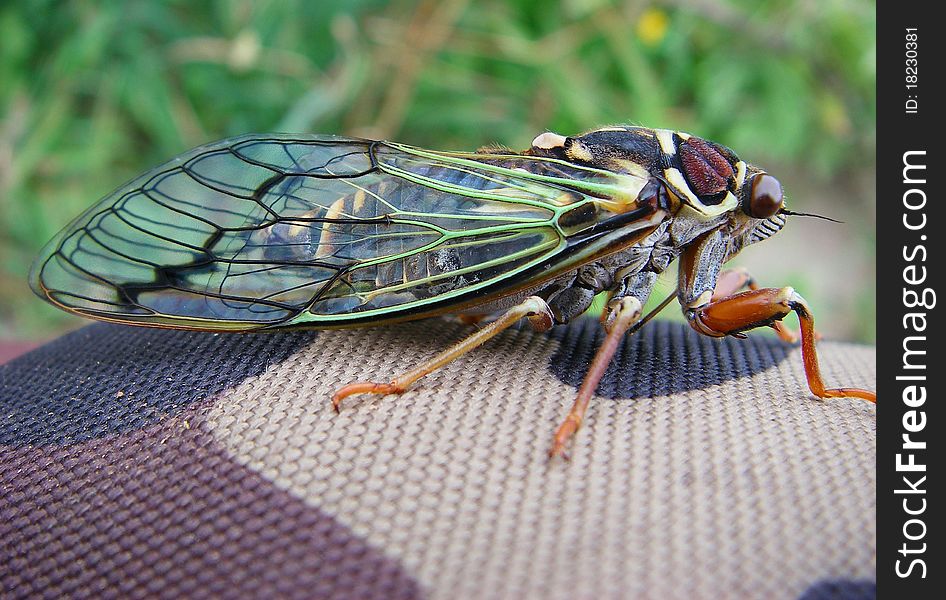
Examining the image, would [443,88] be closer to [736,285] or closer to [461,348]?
[736,285]

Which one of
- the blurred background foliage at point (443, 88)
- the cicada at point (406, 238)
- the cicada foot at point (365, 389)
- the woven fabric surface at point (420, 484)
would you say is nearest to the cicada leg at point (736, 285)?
the cicada at point (406, 238)

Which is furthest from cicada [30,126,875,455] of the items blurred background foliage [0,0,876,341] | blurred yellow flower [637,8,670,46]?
blurred yellow flower [637,8,670,46]

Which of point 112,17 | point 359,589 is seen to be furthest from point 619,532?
point 112,17

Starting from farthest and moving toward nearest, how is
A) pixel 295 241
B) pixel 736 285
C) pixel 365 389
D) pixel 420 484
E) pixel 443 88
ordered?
1. pixel 443 88
2. pixel 736 285
3. pixel 295 241
4. pixel 365 389
5. pixel 420 484

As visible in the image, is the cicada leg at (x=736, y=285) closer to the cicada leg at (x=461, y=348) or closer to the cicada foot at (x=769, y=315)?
the cicada foot at (x=769, y=315)

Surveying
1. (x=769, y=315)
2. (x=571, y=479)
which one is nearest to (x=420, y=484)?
(x=571, y=479)

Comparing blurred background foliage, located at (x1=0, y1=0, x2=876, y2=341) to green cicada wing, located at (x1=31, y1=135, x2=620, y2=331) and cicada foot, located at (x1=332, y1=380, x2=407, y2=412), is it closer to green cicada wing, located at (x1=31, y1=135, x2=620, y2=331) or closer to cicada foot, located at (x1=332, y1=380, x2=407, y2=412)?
green cicada wing, located at (x1=31, y1=135, x2=620, y2=331)
